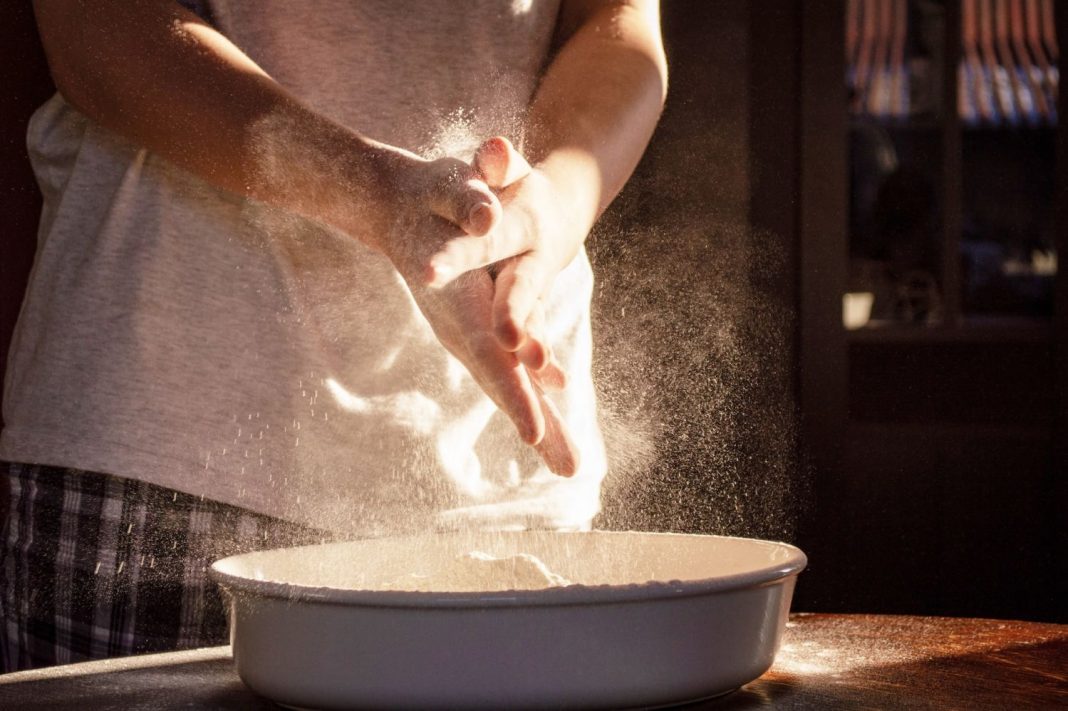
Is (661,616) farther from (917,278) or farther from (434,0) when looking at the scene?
(917,278)

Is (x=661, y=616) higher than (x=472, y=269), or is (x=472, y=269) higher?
(x=472, y=269)

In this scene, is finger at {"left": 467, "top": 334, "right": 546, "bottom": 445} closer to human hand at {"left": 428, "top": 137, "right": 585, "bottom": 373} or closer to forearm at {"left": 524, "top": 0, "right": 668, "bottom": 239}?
human hand at {"left": 428, "top": 137, "right": 585, "bottom": 373}

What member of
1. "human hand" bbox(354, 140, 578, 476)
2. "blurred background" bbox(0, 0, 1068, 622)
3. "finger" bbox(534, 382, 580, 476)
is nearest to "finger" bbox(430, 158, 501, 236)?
"human hand" bbox(354, 140, 578, 476)

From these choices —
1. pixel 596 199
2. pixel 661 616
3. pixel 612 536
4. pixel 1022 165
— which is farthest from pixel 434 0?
pixel 1022 165

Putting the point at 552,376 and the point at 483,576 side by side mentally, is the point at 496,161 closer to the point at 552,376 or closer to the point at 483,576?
the point at 552,376

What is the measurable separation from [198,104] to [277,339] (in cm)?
16

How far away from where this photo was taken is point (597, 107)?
0.84m

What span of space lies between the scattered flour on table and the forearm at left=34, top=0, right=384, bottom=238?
23cm

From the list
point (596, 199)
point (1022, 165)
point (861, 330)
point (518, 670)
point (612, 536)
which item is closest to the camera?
point (518, 670)

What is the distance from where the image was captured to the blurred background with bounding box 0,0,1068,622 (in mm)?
1991

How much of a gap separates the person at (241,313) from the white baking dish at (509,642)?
0.97 ft

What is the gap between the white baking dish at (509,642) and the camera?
0.47 metres

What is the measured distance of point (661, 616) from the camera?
0.48 meters

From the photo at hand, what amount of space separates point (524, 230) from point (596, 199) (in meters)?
0.13
